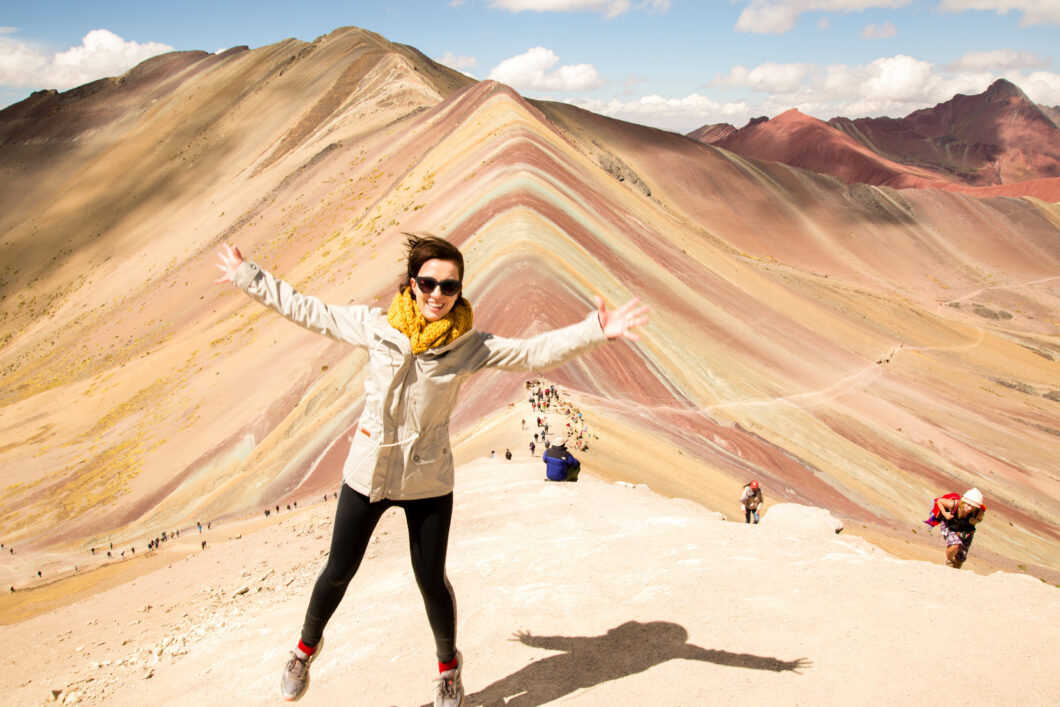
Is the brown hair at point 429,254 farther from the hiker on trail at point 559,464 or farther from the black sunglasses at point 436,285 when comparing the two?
the hiker on trail at point 559,464

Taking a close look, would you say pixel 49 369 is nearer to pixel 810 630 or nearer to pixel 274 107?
pixel 274 107

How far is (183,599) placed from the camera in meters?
8.13

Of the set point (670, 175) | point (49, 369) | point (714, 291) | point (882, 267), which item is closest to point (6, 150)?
point (49, 369)

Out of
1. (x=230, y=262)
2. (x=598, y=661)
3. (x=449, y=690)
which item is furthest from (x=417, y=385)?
(x=598, y=661)

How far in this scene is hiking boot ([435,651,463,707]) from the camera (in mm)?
3568

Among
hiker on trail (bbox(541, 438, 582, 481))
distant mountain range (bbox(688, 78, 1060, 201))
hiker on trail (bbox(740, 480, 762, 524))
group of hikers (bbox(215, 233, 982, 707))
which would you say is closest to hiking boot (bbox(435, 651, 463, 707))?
group of hikers (bbox(215, 233, 982, 707))

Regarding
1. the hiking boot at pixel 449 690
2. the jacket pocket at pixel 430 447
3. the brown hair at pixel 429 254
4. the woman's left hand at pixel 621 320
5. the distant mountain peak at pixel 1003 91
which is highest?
the distant mountain peak at pixel 1003 91

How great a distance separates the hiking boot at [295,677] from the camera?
144 inches

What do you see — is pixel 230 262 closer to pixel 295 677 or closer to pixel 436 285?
pixel 436 285

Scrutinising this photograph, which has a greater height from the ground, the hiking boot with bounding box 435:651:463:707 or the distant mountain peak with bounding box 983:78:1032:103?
the distant mountain peak with bounding box 983:78:1032:103

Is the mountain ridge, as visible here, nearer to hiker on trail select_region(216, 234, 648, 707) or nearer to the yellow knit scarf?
hiker on trail select_region(216, 234, 648, 707)

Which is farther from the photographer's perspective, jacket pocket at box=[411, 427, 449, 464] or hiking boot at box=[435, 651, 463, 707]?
hiking boot at box=[435, 651, 463, 707]

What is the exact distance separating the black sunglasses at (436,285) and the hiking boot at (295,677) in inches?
80.1

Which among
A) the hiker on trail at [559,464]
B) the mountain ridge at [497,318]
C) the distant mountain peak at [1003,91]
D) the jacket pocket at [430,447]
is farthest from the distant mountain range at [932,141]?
the jacket pocket at [430,447]
